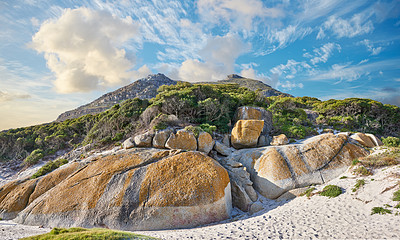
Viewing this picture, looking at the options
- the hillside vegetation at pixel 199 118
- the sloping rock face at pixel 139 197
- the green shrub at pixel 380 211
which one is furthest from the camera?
the hillside vegetation at pixel 199 118

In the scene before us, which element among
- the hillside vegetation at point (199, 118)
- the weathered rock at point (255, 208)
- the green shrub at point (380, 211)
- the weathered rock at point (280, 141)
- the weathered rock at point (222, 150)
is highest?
the hillside vegetation at point (199, 118)

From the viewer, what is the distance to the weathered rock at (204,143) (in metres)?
15.4

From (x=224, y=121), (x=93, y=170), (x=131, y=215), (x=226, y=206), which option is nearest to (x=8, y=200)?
(x=93, y=170)

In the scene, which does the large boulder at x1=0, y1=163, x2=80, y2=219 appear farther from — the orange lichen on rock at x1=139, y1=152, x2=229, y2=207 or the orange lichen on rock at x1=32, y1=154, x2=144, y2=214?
the orange lichen on rock at x1=139, y1=152, x2=229, y2=207

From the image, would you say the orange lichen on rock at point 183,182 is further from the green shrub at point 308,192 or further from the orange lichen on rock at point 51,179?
the orange lichen on rock at point 51,179

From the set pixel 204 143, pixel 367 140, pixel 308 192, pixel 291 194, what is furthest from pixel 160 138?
pixel 367 140

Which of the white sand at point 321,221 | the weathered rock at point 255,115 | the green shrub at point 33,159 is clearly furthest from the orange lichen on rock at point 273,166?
the green shrub at point 33,159

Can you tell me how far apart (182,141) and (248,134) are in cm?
681

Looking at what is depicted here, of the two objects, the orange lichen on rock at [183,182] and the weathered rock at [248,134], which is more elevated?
the weathered rock at [248,134]

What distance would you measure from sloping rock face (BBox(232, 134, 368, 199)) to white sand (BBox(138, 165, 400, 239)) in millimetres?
1634

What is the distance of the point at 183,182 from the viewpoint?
34.6 feet

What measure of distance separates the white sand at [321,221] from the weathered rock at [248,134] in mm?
6984

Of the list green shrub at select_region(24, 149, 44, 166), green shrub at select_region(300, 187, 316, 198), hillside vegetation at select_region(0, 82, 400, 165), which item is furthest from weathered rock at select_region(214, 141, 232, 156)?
green shrub at select_region(24, 149, 44, 166)

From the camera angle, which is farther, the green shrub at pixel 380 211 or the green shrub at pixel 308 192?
the green shrub at pixel 308 192
